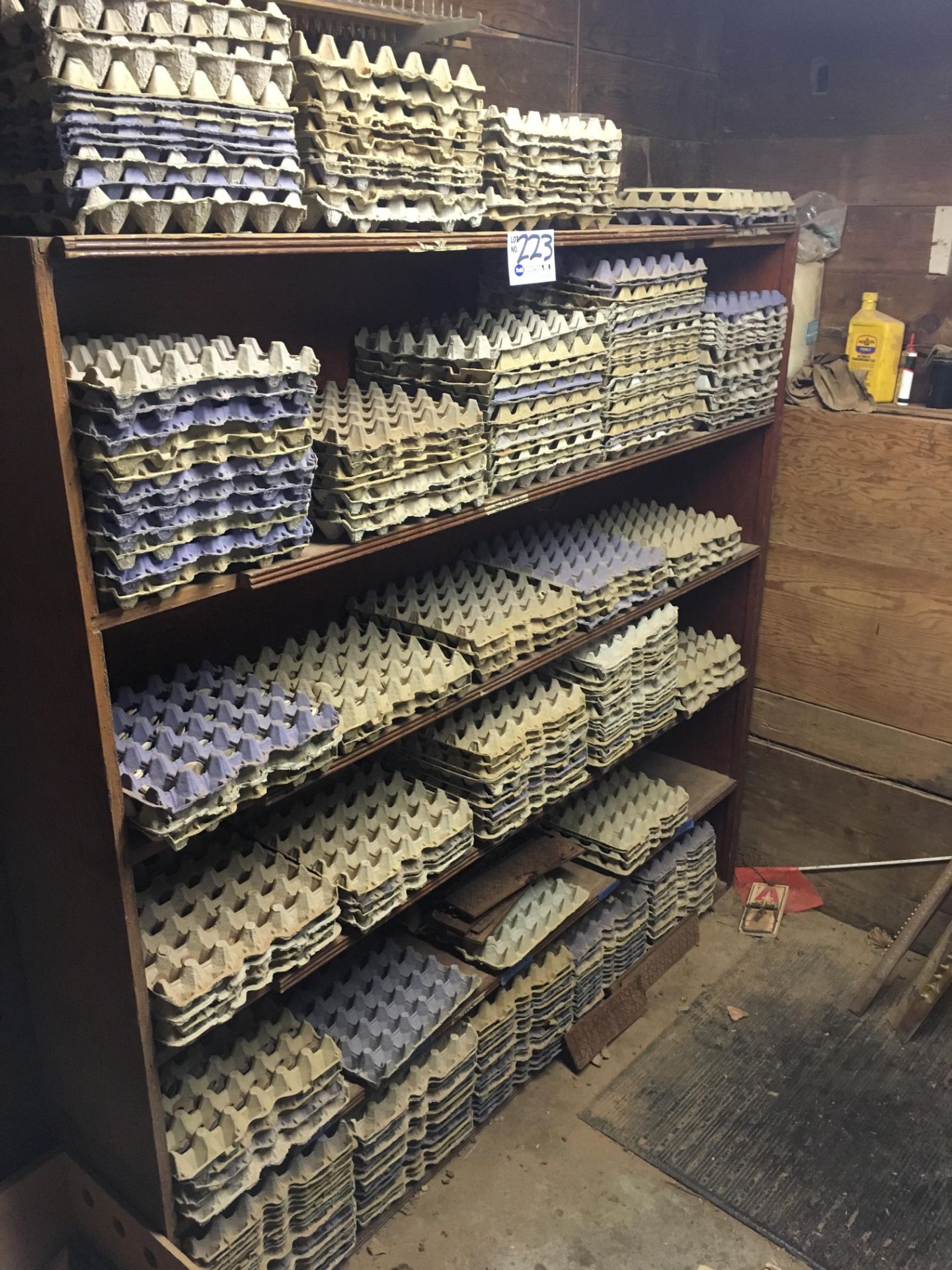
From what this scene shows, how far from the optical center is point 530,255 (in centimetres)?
220

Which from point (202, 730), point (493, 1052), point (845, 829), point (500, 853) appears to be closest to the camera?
point (202, 730)

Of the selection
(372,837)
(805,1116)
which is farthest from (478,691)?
(805,1116)

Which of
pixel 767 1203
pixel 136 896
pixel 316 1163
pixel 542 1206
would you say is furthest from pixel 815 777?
pixel 136 896

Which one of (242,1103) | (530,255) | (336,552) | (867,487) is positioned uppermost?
(530,255)

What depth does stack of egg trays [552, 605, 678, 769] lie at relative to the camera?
2758 mm

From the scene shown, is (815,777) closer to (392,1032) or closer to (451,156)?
(392,1032)

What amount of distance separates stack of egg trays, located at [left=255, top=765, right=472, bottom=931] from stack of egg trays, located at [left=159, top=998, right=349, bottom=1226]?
0.93 ft

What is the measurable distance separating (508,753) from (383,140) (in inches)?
50.8

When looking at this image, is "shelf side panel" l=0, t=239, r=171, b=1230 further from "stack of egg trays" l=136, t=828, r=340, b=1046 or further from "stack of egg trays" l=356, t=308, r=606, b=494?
"stack of egg trays" l=356, t=308, r=606, b=494

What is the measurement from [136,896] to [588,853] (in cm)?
140

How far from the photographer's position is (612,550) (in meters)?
2.88

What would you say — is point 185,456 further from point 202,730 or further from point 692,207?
point 692,207

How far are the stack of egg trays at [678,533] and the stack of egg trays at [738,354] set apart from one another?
316 mm

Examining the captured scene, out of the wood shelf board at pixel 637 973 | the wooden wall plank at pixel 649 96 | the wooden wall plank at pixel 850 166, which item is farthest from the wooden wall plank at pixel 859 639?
the wooden wall plank at pixel 649 96
